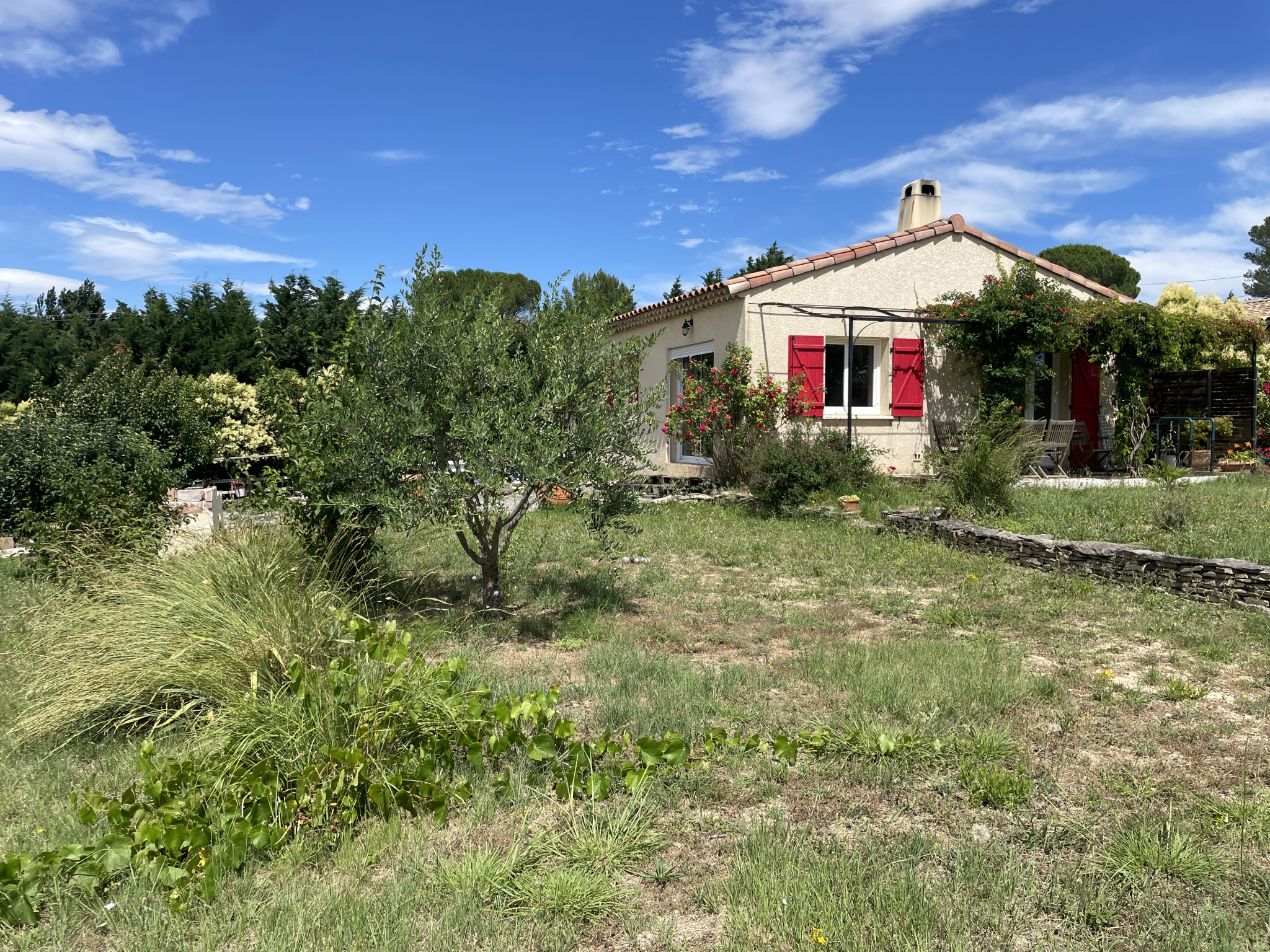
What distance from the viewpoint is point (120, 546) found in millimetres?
5602

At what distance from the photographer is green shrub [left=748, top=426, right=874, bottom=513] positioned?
10391 millimetres

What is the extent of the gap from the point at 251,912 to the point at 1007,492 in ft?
27.2

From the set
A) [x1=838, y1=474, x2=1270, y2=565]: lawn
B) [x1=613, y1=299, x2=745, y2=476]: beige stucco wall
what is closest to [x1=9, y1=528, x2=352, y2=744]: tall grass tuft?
[x1=838, y1=474, x2=1270, y2=565]: lawn

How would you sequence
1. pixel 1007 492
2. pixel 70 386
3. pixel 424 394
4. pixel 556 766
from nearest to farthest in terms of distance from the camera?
pixel 556 766
pixel 424 394
pixel 1007 492
pixel 70 386

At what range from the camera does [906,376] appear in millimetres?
13055

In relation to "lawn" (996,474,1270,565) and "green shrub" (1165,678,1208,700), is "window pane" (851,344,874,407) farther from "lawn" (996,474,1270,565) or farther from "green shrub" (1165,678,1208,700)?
"green shrub" (1165,678,1208,700)

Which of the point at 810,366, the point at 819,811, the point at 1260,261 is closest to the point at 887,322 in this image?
the point at 810,366

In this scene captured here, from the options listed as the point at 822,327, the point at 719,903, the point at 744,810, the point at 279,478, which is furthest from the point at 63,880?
the point at 822,327

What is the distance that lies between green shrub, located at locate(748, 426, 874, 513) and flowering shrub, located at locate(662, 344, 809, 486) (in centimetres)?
84

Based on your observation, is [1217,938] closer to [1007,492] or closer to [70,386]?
[1007,492]

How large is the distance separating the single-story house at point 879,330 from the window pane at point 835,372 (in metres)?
0.02

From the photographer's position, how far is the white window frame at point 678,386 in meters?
13.5

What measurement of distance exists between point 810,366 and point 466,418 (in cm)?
854

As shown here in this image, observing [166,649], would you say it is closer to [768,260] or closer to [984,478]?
[984,478]
